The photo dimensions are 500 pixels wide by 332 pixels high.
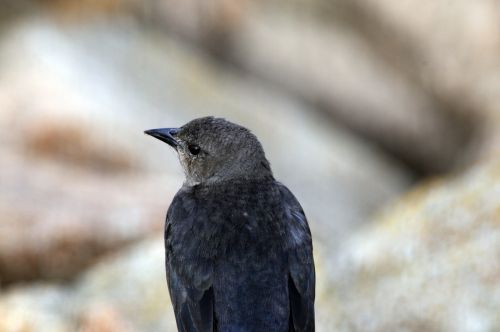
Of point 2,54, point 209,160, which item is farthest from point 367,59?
point 209,160

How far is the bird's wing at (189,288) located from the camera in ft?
24.3

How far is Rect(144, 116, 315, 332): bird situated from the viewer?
7324 millimetres

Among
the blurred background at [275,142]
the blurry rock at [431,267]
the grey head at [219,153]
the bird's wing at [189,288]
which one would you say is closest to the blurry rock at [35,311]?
the blurred background at [275,142]

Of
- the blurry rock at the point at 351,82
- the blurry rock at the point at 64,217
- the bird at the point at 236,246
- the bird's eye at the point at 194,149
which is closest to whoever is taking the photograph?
the bird at the point at 236,246

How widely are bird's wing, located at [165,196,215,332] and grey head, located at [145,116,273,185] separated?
1.64 ft

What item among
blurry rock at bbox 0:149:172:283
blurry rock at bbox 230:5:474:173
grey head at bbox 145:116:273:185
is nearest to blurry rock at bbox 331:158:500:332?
grey head at bbox 145:116:273:185

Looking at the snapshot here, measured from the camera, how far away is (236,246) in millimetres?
7512

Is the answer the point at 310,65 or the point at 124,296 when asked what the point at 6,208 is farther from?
the point at 310,65

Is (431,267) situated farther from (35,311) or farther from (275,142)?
(275,142)

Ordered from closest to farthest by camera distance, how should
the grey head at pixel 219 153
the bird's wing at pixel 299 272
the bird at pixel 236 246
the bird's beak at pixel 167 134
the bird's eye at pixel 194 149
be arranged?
the bird at pixel 236 246, the bird's wing at pixel 299 272, the grey head at pixel 219 153, the bird's eye at pixel 194 149, the bird's beak at pixel 167 134

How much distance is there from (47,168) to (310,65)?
496 cm

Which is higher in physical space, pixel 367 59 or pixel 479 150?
pixel 367 59

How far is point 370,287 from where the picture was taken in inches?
374

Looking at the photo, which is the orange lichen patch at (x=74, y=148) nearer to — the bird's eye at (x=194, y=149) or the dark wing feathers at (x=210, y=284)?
the bird's eye at (x=194, y=149)
